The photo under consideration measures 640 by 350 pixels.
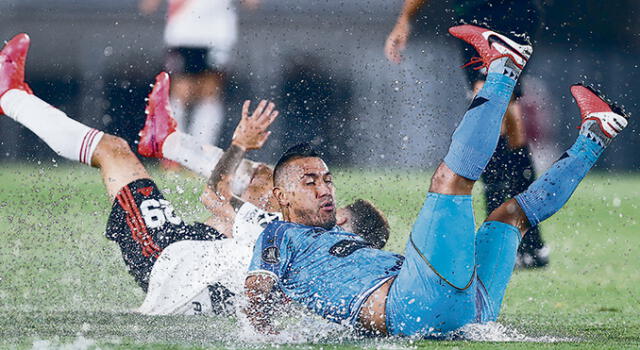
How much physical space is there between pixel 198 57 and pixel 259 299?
735 cm

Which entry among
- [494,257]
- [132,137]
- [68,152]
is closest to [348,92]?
[132,137]

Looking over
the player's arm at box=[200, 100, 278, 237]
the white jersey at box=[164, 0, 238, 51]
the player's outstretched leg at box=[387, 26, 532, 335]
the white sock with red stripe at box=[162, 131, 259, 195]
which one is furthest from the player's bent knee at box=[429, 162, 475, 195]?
the white jersey at box=[164, 0, 238, 51]

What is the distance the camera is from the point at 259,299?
3.26m

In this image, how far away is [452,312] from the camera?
311 cm

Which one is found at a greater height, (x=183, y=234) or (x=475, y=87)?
(x=475, y=87)

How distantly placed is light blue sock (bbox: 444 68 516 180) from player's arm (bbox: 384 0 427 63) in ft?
22.3

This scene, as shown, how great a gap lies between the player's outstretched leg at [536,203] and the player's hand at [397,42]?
628cm

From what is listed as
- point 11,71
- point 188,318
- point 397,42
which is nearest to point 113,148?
point 11,71

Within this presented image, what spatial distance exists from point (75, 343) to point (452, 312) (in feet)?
4.17

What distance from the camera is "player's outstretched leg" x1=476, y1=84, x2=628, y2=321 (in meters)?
3.43

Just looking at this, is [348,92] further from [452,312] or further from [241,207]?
[452,312]

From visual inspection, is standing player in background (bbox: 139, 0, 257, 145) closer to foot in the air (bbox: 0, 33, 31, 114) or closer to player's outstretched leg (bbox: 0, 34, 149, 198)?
foot in the air (bbox: 0, 33, 31, 114)

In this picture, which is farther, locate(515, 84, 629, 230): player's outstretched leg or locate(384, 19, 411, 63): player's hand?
locate(384, 19, 411, 63): player's hand

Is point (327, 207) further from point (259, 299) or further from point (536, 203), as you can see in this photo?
point (536, 203)
